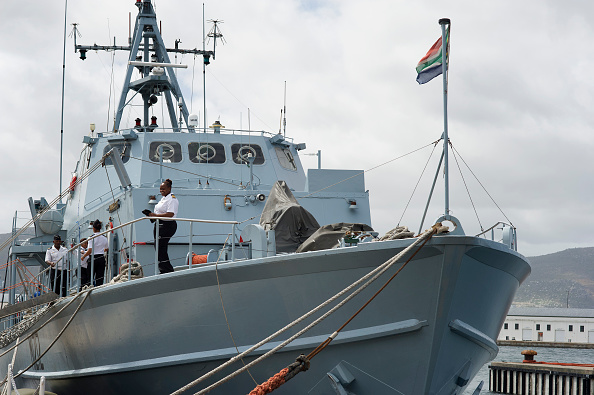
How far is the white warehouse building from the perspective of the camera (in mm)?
66625

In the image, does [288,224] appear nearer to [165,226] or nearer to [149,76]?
[165,226]

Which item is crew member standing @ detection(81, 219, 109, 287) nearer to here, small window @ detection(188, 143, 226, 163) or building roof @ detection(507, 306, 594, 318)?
small window @ detection(188, 143, 226, 163)

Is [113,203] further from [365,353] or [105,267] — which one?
[365,353]

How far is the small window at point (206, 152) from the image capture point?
1263 centimetres

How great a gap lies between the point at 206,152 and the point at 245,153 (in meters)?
0.68

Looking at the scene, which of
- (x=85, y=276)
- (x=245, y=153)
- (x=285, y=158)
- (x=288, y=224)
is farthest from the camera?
(x=285, y=158)

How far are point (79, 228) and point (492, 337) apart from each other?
7531mm

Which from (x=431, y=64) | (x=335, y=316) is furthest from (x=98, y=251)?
(x=431, y=64)

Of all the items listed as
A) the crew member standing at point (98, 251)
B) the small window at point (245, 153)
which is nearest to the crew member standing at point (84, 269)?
the crew member standing at point (98, 251)

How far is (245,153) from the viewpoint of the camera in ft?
42.3

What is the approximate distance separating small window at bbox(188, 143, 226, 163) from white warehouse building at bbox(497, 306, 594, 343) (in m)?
58.7

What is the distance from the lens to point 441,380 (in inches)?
300

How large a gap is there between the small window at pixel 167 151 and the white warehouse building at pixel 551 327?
194ft

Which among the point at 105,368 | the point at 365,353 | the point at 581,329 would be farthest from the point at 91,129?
→ the point at 581,329
